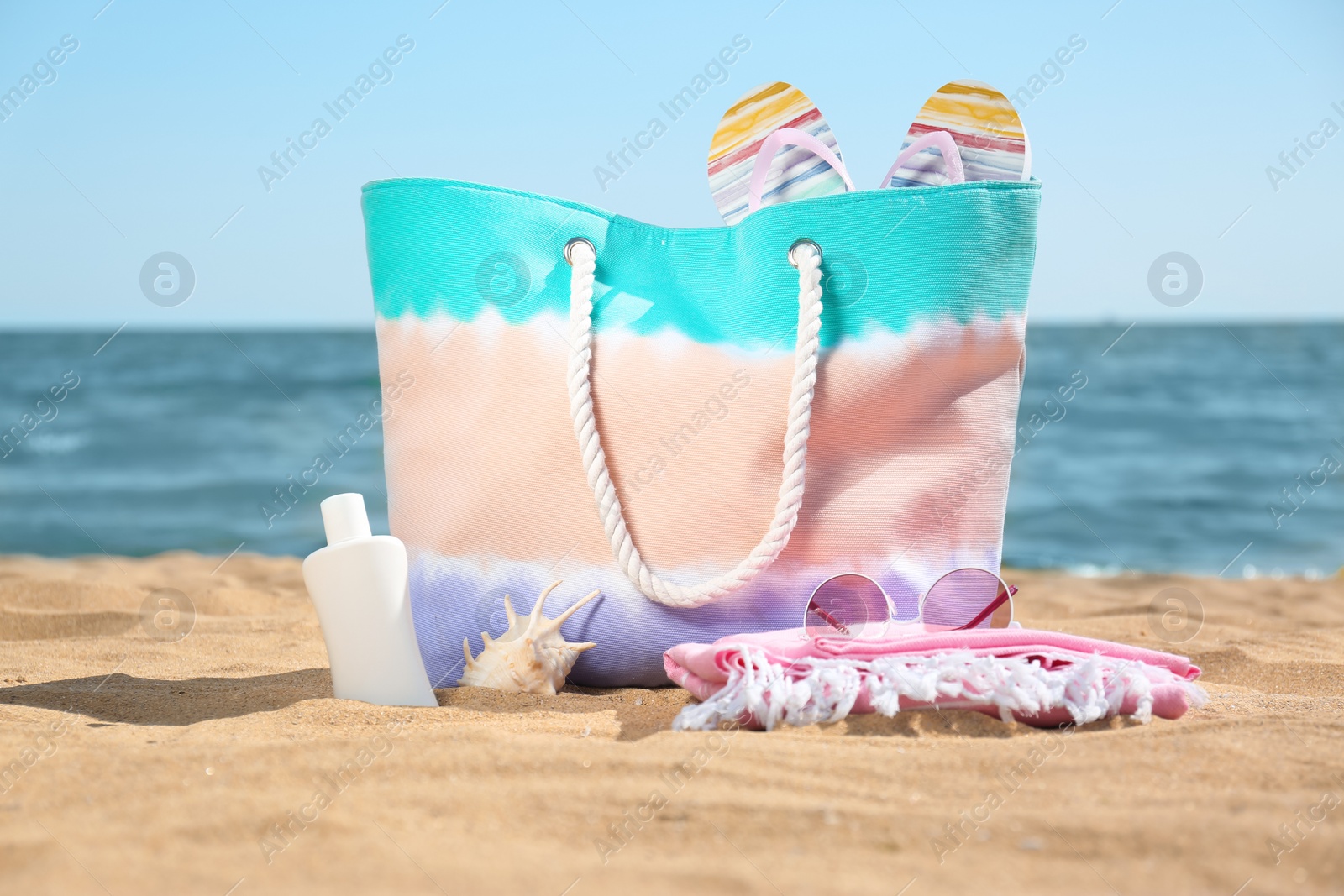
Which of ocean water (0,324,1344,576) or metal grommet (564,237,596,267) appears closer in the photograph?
metal grommet (564,237,596,267)

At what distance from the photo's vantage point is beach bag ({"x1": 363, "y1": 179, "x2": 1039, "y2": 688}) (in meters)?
1.76

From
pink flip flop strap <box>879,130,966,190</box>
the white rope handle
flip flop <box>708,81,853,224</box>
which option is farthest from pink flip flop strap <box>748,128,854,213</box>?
the white rope handle

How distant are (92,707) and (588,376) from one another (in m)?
0.96

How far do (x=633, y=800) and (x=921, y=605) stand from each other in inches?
30.3

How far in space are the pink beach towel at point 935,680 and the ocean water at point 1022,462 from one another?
12.2ft

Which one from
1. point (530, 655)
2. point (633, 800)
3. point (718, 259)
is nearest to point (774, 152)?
point (718, 259)

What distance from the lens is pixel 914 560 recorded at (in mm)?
1791

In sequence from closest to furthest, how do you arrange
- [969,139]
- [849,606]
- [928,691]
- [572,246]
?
[928,691], [849,606], [572,246], [969,139]

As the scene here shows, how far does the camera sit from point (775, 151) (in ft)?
6.52

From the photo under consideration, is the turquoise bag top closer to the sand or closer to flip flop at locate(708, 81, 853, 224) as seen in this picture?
flip flop at locate(708, 81, 853, 224)

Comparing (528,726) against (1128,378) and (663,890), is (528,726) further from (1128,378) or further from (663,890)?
(1128,378)

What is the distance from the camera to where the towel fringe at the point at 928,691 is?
4.53 ft

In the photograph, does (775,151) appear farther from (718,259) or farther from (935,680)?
(935,680)

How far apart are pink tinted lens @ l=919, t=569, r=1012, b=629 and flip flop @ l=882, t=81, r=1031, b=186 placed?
2.38 feet
